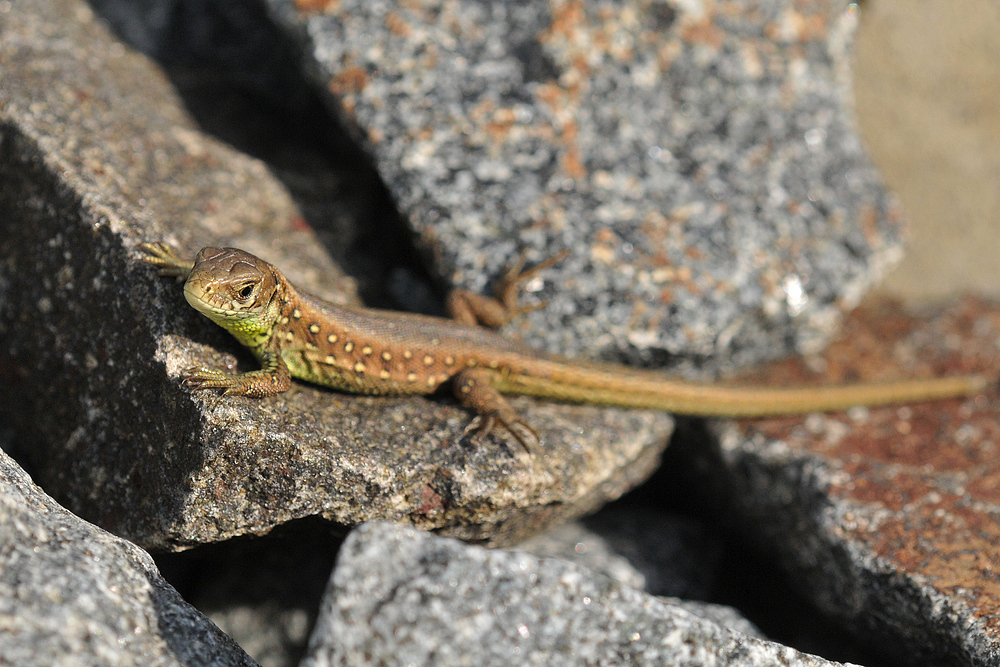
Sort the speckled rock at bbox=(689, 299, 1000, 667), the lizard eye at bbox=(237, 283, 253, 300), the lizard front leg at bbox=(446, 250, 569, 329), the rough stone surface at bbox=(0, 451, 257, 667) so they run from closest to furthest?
the rough stone surface at bbox=(0, 451, 257, 667), the lizard eye at bbox=(237, 283, 253, 300), the speckled rock at bbox=(689, 299, 1000, 667), the lizard front leg at bbox=(446, 250, 569, 329)

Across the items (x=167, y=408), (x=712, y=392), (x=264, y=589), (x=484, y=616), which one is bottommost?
(x=264, y=589)

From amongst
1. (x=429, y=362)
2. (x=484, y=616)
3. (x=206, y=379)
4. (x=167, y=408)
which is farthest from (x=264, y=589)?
(x=484, y=616)

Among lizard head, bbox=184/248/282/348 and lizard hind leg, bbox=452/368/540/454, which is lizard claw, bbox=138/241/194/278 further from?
lizard hind leg, bbox=452/368/540/454

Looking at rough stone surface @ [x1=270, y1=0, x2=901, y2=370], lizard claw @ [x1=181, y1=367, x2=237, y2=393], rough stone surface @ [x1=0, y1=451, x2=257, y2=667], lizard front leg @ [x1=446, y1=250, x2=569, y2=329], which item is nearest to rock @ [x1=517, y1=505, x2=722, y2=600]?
rough stone surface @ [x1=270, y1=0, x2=901, y2=370]

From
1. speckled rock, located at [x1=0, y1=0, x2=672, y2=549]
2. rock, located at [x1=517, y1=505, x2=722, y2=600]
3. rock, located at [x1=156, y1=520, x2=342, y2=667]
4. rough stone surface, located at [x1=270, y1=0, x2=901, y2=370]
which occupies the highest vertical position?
rough stone surface, located at [x1=270, y1=0, x2=901, y2=370]

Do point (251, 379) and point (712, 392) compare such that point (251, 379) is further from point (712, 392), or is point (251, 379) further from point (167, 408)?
point (712, 392)

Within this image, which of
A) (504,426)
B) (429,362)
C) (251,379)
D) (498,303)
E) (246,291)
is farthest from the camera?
(498,303)

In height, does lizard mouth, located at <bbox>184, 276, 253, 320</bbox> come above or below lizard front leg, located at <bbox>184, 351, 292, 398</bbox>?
above

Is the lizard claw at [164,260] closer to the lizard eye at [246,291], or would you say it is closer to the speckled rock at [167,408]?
the speckled rock at [167,408]

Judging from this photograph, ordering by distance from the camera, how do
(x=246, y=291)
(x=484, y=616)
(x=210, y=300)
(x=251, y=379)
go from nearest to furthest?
(x=484, y=616), (x=210, y=300), (x=246, y=291), (x=251, y=379)
